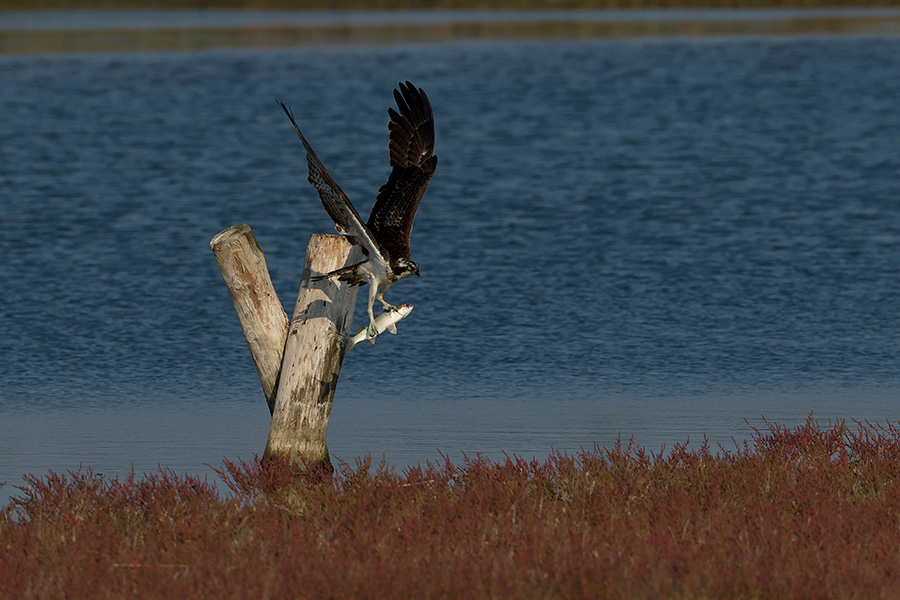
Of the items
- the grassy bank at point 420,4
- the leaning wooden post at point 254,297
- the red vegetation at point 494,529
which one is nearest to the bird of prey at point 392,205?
the leaning wooden post at point 254,297

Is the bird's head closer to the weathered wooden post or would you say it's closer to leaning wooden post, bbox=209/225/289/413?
the weathered wooden post

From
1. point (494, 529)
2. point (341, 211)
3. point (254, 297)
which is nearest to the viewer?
point (494, 529)

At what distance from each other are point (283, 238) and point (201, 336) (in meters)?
6.92

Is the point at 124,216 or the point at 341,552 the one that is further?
the point at 124,216

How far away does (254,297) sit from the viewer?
980 cm

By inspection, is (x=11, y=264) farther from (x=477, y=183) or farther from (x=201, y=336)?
(x=477, y=183)

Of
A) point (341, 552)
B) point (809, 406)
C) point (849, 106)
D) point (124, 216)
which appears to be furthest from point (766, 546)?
point (849, 106)

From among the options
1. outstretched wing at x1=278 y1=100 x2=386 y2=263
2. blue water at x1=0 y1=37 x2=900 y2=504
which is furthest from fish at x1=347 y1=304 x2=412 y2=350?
blue water at x1=0 y1=37 x2=900 y2=504

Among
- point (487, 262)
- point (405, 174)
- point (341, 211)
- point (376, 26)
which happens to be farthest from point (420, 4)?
point (341, 211)

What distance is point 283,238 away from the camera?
73.6 ft

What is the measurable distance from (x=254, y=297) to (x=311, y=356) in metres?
0.59

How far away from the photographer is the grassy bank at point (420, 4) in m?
85.2

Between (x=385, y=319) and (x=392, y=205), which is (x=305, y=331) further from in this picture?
(x=392, y=205)

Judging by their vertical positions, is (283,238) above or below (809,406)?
above
